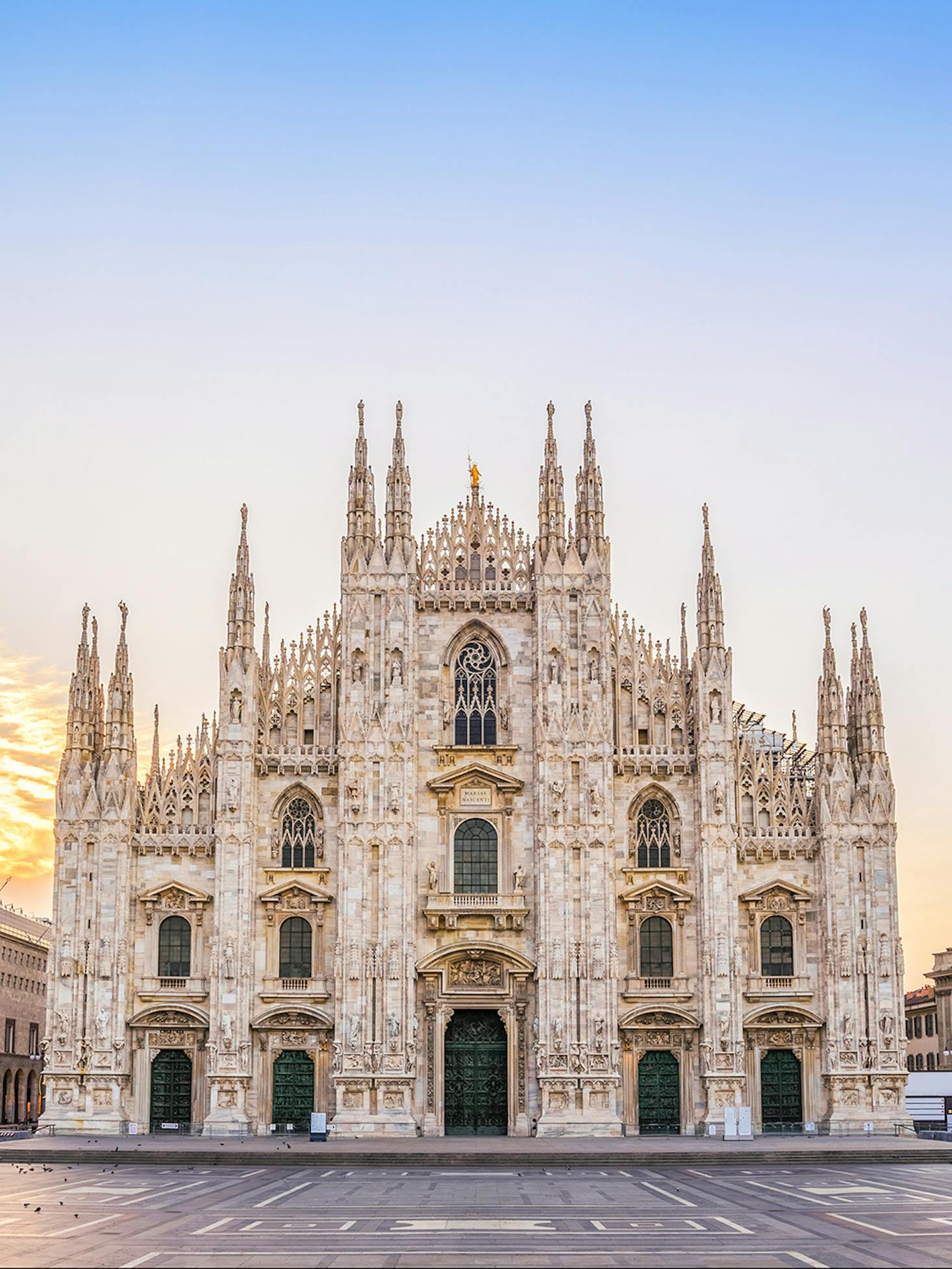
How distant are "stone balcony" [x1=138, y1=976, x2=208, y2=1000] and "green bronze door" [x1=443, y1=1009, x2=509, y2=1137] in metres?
9.31

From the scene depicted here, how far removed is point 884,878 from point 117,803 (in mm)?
28901

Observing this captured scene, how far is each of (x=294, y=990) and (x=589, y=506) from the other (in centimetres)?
2173

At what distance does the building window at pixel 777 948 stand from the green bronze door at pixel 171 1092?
2180cm

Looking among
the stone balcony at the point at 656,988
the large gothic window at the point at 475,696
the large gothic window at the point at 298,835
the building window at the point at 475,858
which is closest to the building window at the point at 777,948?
the stone balcony at the point at 656,988

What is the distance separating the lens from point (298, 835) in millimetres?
61625

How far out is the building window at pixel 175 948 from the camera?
6069 centimetres

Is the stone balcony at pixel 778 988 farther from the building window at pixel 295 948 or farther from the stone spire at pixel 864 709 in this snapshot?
the building window at pixel 295 948

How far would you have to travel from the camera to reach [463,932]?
198ft

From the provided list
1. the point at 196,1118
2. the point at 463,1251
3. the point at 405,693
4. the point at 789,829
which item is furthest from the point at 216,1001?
the point at 463,1251

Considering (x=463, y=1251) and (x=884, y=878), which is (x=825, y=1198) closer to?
(x=463, y=1251)

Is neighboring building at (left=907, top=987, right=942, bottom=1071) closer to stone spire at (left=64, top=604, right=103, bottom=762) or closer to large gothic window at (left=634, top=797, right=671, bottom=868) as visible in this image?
large gothic window at (left=634, top=797, right=671, bottom=868)

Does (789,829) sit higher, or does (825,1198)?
(789,829)

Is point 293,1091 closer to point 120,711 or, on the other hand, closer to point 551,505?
point 120,711

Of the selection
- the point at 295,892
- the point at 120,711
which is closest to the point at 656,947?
the point at 295,892
